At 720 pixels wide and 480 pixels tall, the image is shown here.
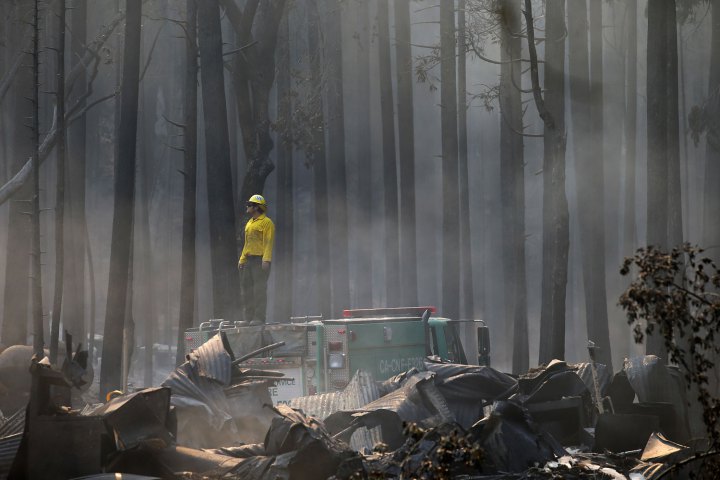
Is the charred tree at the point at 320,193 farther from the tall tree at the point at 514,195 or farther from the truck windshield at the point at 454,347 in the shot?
the truck windshield at the point at 454,347

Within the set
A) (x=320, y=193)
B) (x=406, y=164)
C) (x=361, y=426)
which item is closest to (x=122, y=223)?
(x=361, y=426)

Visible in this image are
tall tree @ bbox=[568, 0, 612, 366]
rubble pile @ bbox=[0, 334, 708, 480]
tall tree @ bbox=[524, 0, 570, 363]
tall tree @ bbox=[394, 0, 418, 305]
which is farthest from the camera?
tall tree @ bbox=[394, 0, 418, 305]

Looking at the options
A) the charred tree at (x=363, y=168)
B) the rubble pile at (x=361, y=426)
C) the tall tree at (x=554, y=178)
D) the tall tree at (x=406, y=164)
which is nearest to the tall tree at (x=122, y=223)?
the rubble pile at (x=361, y=426)

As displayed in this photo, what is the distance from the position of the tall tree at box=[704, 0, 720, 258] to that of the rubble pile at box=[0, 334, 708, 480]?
44.9ft

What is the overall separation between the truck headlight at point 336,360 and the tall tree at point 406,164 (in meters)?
15.9

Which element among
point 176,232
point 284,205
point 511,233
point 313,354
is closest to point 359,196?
point 284,205

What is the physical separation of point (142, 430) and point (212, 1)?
44.8 feet

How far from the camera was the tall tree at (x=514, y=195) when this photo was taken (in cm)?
2533

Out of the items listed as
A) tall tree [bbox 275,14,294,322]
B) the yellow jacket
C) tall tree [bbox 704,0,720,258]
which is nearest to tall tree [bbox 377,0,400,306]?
tall tree [bbox 275,14,294,322]

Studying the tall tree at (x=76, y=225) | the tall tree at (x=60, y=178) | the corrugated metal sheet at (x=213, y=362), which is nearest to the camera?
the corrugated metal sheet at (x=213, y=362)

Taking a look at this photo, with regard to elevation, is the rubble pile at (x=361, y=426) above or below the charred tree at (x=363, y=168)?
below

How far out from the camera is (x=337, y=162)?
105 ft

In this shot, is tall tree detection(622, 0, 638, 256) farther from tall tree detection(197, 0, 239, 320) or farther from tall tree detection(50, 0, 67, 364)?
tall tree detection(50, 0, 67, 364)

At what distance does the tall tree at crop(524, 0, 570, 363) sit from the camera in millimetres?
16719
